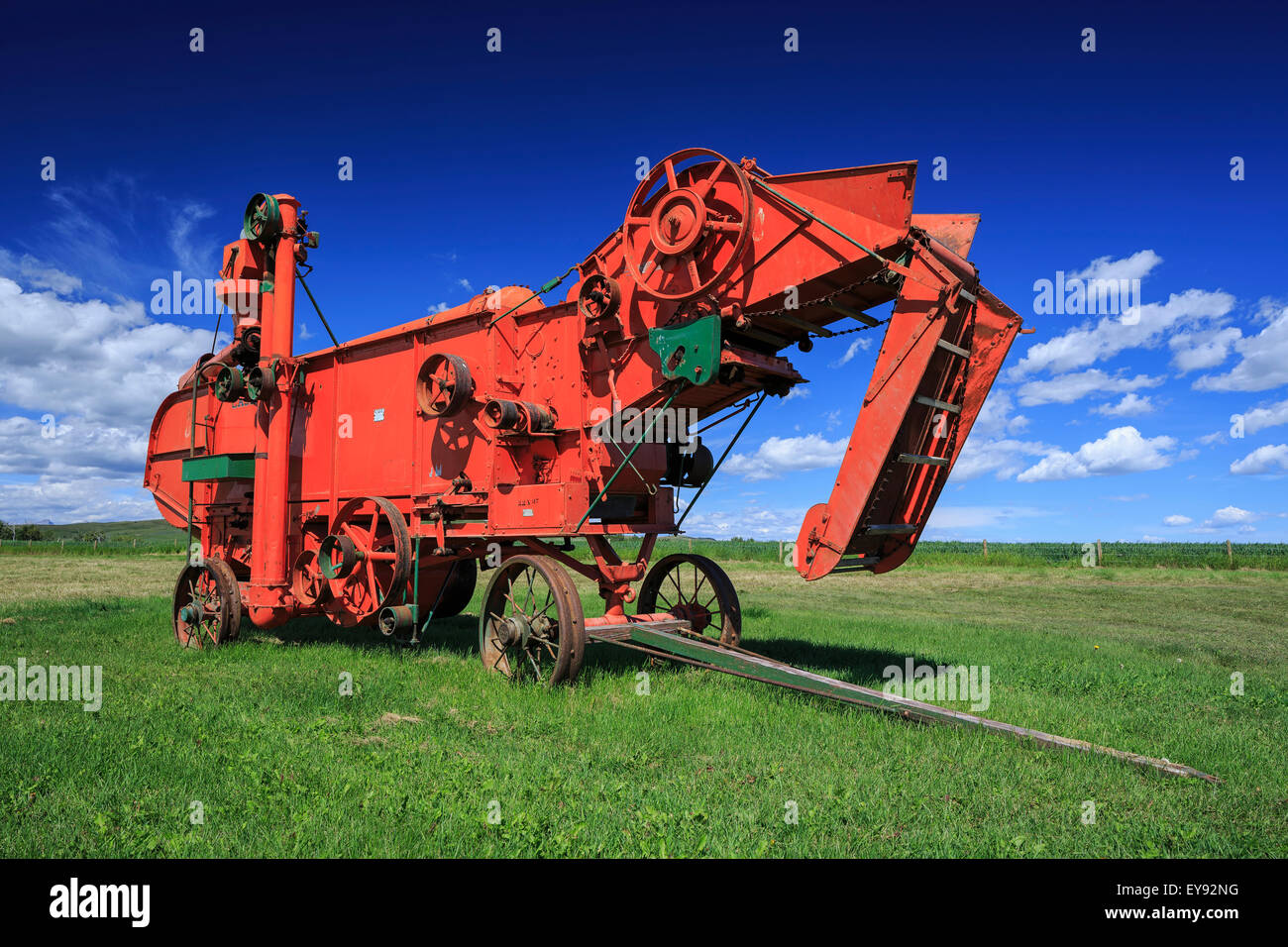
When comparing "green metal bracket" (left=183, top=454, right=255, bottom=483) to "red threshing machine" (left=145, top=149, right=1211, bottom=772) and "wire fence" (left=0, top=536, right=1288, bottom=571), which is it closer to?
"red threshing machine" (left=145, top=149, right=1211, bottom=772)

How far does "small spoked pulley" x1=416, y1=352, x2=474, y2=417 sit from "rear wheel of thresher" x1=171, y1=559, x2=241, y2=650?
399 centimetres

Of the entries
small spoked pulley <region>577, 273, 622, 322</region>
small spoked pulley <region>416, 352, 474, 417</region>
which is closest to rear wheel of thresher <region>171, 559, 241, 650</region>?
small spoked pulley <region>416, 352, 474, 417</region>

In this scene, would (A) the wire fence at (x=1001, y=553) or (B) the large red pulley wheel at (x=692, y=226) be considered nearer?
(B) the large red pulley wheel at (x=692, y=226)

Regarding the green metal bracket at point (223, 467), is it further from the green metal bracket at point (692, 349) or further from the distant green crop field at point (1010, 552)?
the distant green crop field at point (1010, 552)

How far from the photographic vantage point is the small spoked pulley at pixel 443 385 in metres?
8.56

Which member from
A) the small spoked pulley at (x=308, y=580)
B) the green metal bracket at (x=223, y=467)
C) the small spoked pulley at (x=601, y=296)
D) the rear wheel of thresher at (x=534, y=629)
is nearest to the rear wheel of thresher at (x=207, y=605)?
the small spoked pulley at (x=308, y=580)

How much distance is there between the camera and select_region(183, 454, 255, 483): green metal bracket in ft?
35.8

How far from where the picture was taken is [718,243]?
695 centimetres

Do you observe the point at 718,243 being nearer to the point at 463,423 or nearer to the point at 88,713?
the point at 463,423

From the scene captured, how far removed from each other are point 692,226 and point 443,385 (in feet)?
11.4

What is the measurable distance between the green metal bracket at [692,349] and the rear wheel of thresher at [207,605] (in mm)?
7008
